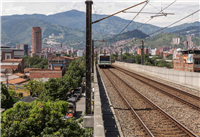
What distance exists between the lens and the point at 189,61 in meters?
53.2

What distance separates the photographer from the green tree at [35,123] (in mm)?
8734

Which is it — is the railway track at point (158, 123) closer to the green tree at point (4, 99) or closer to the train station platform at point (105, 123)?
the train station platform at point (105, 123)

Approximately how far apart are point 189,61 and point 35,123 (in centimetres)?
5150

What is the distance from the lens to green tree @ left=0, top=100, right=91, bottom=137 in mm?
8734

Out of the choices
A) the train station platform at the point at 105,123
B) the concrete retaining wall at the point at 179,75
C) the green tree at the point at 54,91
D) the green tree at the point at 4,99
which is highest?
the concrete retaining wall at the point at 179,75

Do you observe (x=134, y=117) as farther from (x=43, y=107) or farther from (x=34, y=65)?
(x=34, y=65)

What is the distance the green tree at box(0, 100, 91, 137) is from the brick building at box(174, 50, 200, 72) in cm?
4691

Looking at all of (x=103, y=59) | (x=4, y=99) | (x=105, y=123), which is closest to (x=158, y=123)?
(x=105, y=123)

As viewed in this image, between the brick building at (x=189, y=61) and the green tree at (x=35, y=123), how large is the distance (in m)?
46.9

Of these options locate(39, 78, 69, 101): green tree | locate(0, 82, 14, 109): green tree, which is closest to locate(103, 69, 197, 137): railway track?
locate(39, 78, 69, 101): green tree

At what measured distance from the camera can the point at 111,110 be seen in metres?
11.7

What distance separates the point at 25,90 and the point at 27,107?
52371 millimetres

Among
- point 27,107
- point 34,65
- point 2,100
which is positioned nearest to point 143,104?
point 27,107

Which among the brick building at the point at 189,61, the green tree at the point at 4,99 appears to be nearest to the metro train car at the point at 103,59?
the green tree at the point at 4,99
